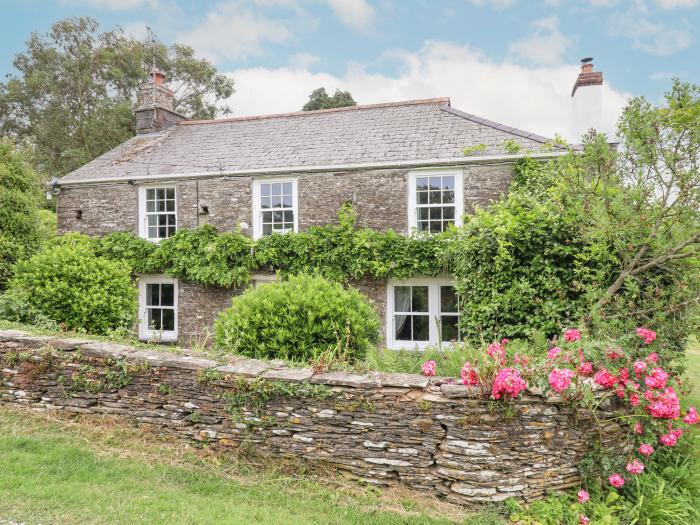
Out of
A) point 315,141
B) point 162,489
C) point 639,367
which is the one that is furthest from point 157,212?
point 639,367

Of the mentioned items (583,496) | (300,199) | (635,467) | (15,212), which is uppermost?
(300,199)

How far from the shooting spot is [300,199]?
1248cm

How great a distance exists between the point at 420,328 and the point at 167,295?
25.5 ft

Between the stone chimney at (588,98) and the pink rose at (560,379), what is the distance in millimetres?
10216

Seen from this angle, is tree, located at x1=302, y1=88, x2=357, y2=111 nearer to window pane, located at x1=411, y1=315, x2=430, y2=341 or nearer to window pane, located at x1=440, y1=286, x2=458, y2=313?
window pane, located at x1=440, y1=286, x2=458, y2=313

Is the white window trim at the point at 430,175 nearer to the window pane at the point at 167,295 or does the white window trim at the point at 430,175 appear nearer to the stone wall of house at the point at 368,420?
the stone wall of house at the point at 368,420

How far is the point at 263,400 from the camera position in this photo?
15.5ft

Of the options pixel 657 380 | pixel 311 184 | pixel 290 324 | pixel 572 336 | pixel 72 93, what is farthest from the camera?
pixel 72 93

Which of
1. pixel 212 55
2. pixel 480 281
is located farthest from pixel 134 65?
pixel 480 281

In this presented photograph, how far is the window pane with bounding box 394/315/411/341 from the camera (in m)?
11.9

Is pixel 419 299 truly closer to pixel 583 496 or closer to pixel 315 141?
pixel 315 141

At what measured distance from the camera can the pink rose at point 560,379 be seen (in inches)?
161

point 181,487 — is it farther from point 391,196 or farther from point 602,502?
point 391,196

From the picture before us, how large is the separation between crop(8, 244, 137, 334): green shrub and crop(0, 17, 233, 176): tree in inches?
917
